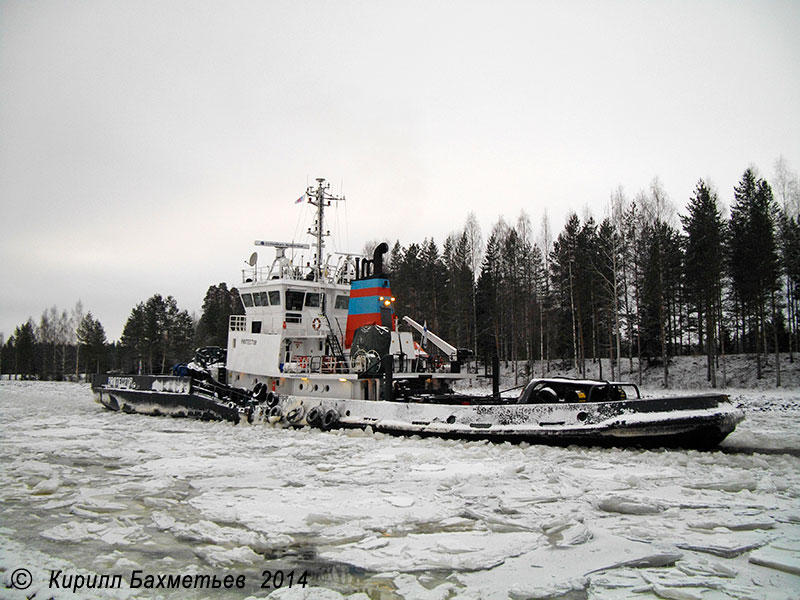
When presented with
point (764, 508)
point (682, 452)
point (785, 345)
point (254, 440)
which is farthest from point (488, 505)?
point (785, 345)

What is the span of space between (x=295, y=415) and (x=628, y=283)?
20189 millimetres

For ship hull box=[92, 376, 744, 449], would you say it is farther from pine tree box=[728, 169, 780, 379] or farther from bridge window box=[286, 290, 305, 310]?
pine tree box=[728, 169, 780, 379]

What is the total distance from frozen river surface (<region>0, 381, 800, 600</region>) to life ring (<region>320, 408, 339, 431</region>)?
8.86ft

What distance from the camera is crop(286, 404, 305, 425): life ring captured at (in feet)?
42.7

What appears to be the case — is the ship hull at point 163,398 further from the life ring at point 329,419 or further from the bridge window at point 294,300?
the bridge window at point 294,300

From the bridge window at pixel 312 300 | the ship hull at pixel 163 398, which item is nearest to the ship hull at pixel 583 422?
the bridge window at pixel 312 300

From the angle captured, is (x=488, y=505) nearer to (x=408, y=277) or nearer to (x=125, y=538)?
(x=125, y=538)

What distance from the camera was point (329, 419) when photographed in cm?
1242

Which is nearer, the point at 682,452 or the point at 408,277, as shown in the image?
the point at 682,452

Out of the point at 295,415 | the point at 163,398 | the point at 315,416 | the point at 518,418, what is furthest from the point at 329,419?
the point at 163,398

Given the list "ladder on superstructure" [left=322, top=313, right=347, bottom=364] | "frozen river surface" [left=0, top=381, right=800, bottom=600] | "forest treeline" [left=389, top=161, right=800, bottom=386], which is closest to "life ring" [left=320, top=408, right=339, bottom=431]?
"ladder on superstructure" [left=322, top=313, right=347, bottom=364]

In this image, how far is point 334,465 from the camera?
8.28 meters

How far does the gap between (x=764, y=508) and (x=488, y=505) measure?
2856 mm

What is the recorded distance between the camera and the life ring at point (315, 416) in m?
12.6
